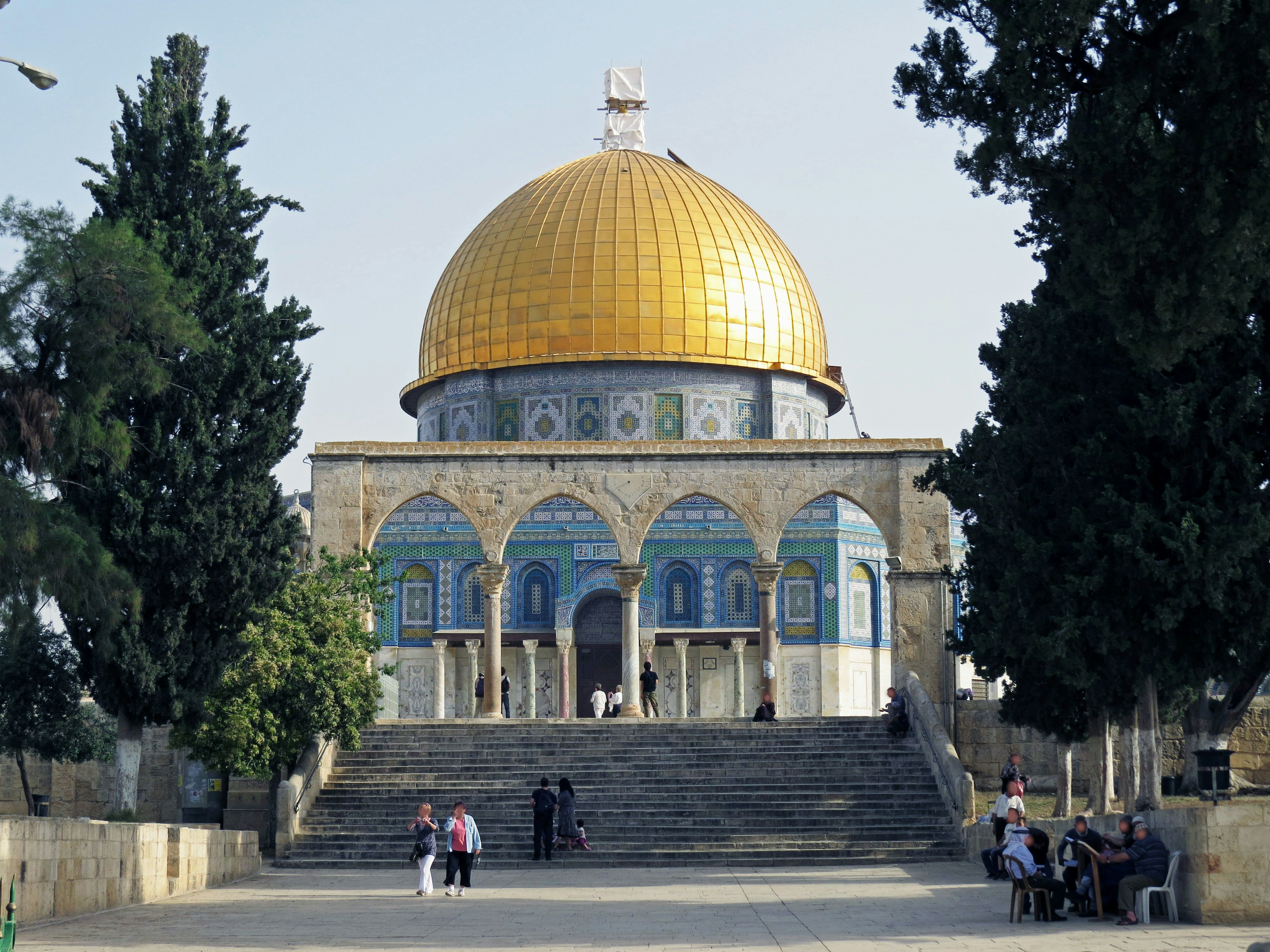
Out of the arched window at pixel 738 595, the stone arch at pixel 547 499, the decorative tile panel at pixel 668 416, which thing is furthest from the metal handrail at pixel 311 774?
the arched window at pixel 738 595

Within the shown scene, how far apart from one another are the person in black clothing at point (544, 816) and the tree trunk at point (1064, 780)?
508 centimetres

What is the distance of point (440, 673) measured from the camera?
29.1 metres

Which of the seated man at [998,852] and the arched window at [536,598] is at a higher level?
the arched window at [536,598]

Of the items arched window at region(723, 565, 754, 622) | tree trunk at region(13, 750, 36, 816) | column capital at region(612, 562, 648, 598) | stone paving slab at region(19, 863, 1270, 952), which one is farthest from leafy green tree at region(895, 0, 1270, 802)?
arched window at region(723, 565, 754, 622)

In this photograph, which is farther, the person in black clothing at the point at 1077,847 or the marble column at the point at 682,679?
the marble column at the point at 682,679

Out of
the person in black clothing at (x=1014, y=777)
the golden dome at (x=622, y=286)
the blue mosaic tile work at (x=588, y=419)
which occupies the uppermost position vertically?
the golden dome at (x=622, y=286)

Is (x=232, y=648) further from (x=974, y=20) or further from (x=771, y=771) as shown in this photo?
(x=974, y=20)

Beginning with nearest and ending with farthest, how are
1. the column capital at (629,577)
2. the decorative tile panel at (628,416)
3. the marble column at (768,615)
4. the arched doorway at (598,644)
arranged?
1. the marble column at (768,615)
2. the column capital at (629,577)
3. the decorative tile panel at (628,416)
4. the arched doorway at (598,644)

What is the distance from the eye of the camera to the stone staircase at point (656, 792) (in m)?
15.0

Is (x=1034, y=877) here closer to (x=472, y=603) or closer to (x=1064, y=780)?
(x=1064, y=780)

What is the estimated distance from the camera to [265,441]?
14.4 meters

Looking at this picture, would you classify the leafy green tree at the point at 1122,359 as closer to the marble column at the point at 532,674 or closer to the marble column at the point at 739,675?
the marble column at the point at 739,675

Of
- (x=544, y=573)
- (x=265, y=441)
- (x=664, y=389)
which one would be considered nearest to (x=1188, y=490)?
(x=265, y=441)

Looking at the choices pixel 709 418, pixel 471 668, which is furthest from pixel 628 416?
pixel 471 668
